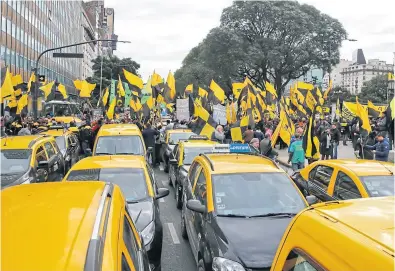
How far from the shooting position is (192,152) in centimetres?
1166

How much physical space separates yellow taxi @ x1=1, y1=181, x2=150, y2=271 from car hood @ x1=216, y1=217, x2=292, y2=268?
1566 millimetres

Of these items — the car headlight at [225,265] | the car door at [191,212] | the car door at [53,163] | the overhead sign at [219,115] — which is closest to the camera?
the car headlight at [225,265]

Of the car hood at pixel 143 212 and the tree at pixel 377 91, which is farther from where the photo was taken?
the tree at pixel 377 91

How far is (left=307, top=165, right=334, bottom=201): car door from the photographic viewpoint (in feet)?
25.0

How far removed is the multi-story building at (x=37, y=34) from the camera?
43844 mm

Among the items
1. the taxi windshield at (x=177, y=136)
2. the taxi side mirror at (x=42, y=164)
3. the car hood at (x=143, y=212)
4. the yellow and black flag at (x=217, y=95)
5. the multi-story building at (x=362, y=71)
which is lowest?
the car hood at (x=143, y=212)

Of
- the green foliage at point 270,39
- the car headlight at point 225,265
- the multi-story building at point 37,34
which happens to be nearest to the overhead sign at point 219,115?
the car headlight at point 225,265

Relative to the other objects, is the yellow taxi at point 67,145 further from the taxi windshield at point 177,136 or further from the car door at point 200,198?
the car door at point 200,198

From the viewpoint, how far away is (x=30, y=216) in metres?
2.65

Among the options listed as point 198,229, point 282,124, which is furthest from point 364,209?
point 282,124

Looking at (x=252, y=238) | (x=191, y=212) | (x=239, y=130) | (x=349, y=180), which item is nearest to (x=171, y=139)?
(x=239, y=130)

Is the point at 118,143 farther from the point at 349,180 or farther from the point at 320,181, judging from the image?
the point at 349,180

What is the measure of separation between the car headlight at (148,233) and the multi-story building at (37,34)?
33224 mm

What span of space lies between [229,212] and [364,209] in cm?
340
